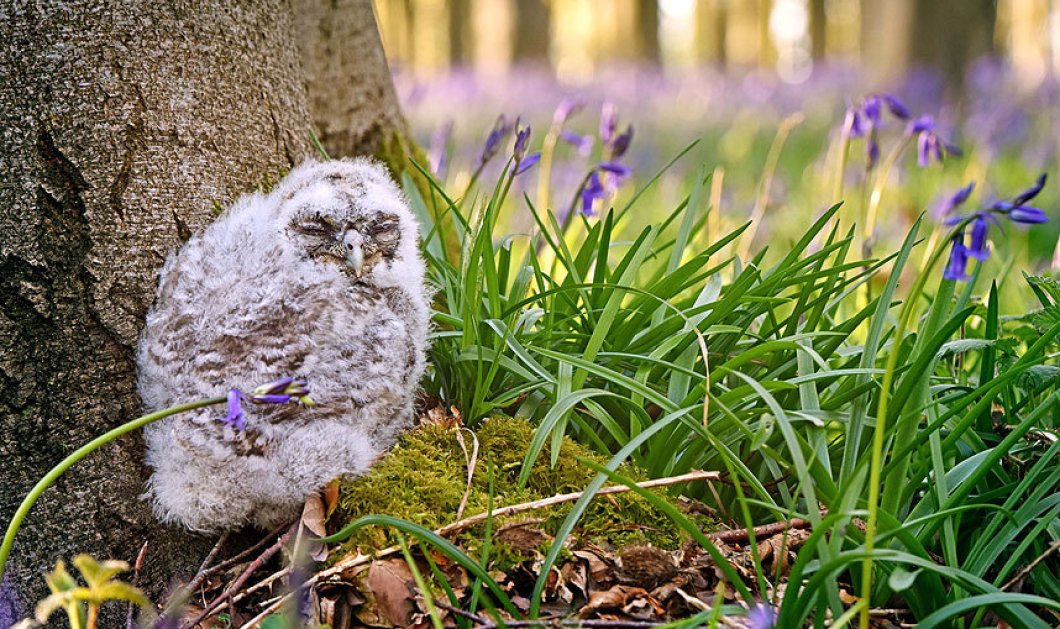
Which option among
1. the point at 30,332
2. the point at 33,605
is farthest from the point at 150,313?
the point at 33,605

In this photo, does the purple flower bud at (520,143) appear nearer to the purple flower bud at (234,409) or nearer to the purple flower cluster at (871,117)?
the purple flower bud at (234,409)

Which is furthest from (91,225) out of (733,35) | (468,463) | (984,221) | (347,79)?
(733,35)

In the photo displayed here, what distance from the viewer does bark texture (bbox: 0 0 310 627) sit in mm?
1933

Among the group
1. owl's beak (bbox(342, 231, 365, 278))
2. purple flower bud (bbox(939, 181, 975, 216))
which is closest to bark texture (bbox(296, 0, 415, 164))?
owl's beak (bbox(342, 231, 365, 278))

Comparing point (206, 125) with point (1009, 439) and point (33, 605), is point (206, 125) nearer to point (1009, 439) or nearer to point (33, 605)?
point (33, 605)

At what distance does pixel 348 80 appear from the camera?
299 centimetres

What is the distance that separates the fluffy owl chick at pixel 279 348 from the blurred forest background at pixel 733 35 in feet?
16.5

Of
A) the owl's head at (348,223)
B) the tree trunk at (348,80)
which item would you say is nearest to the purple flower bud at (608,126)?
the tree trunk at (348,80)

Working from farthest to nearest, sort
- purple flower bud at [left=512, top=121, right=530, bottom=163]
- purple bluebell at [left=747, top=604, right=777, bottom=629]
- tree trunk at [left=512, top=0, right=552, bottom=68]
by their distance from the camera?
tree trunk at [left=512, top=0, right=552, bottom=68]
purple flower bud at [left=512, top=121, right=530, bottom=163]
purple bluebell at [left=747, top=604, right=777, bottom=629]

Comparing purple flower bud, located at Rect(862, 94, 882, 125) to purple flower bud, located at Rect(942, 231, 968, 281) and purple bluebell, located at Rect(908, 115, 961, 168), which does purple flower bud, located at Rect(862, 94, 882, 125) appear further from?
purple flower bud, located at Rect(942, 231, 968, 281)

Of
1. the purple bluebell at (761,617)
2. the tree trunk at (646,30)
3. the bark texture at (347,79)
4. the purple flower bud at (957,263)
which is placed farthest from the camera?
the tree trunk at (646,30)

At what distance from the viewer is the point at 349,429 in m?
1.99

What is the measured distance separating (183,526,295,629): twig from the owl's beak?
0.62 meters

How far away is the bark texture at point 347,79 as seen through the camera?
116 inches
